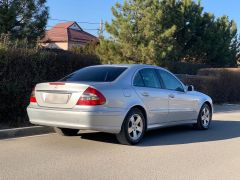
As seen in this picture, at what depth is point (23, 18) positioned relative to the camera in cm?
2014

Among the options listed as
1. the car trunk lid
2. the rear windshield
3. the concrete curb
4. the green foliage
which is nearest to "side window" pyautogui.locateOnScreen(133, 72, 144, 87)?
the rear windshield

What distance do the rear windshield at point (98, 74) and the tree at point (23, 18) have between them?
10552 mm

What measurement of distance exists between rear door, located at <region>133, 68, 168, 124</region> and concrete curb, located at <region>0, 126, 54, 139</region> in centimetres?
235

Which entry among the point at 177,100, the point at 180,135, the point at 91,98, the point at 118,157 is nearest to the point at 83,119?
the point at 91,98

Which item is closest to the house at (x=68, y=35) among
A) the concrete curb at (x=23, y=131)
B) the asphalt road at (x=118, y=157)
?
the concrete curb at (x=23, y=131)

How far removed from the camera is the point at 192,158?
24.7 ft

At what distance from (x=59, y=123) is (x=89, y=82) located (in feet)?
3.05

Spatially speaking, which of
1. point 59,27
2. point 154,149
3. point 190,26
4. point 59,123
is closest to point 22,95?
point 59,123

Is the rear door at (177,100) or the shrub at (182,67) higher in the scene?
the shrub at (182,67)

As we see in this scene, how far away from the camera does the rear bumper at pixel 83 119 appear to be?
7.77m

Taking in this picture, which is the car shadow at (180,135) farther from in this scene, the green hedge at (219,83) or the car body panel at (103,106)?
the green hedge at (219,83)

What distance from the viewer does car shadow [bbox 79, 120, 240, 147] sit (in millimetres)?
9062

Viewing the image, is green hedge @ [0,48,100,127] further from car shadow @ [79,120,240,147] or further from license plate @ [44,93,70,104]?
license plate @ [44,93,70,104]

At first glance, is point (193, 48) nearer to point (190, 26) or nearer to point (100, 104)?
point (190, 26)
